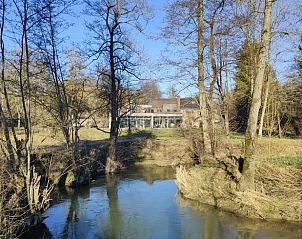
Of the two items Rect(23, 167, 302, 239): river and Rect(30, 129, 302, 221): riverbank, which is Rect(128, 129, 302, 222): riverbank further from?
Rect(23, 167, 302, 239): river

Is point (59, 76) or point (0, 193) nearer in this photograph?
point (0, 193)

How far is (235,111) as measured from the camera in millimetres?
29391

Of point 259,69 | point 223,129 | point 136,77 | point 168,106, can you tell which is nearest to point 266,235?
point 259,69

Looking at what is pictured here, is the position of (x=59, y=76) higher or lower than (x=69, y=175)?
higher

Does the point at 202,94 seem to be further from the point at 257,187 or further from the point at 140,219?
the point at 140,219

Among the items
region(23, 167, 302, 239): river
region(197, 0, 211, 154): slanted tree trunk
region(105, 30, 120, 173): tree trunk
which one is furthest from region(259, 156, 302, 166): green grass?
region(105, 30, 120, 173): tree trunk

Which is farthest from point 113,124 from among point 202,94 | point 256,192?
point 256,192

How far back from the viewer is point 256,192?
10305 millimetres

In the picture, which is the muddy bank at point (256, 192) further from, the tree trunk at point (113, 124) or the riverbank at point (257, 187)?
the tree trunk at point (113, 124)

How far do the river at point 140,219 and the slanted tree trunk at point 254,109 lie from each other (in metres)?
1.20

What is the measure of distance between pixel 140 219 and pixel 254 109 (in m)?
4.93

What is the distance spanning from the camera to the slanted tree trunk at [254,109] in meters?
10.4

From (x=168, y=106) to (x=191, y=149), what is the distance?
4665 centimetres

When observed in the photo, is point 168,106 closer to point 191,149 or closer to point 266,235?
point 191,149
